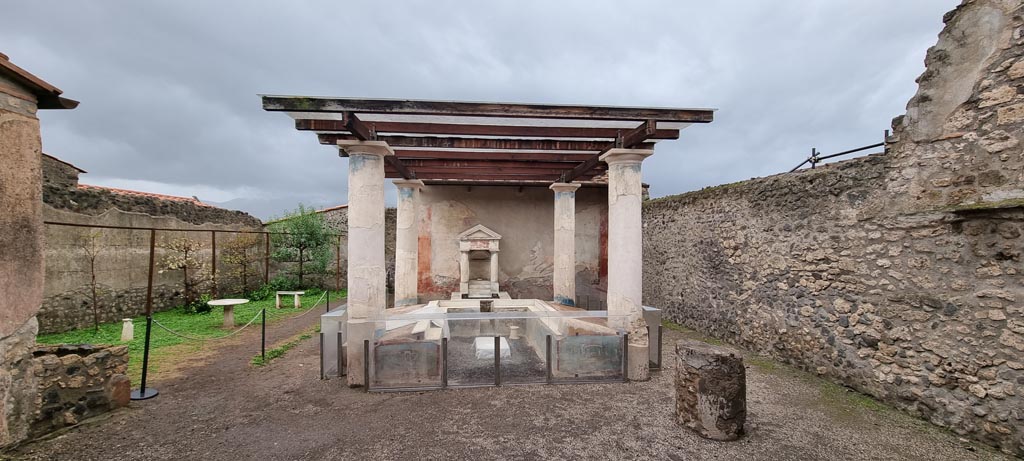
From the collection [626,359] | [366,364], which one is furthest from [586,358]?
[366,364]

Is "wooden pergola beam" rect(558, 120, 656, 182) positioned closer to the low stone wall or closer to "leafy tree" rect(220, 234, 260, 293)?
the low stone wall

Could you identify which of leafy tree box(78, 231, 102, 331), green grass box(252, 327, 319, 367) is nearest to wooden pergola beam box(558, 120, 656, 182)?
green grass box(252, 327, 319, 367)

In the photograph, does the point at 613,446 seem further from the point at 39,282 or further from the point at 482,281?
the point at 482,281

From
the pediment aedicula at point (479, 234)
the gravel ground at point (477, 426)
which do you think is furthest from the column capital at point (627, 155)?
the pediment aedicula at point (479, 234)

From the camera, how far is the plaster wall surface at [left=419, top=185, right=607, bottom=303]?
457 inches

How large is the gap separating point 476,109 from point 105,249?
30.8 ft

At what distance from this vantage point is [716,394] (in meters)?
3.95

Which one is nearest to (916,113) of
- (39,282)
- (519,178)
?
(519,178)

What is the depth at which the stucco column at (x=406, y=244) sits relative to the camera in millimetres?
9383

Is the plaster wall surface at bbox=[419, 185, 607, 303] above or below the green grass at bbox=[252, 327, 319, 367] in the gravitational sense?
above

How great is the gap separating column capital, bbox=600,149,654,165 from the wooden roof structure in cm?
13

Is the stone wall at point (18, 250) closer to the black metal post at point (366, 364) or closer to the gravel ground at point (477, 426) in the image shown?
the gravel ground at point (477, 426)

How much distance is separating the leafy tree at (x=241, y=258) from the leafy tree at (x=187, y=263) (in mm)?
921

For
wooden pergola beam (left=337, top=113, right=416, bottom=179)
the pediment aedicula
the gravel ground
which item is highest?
wooden pergola beam (left=337, top=113, right=416, bottom=179)
